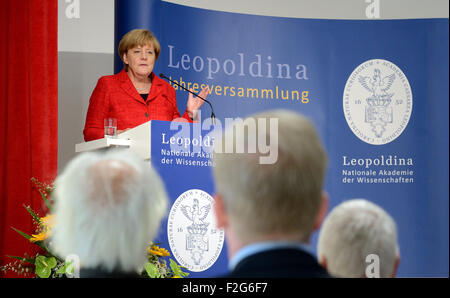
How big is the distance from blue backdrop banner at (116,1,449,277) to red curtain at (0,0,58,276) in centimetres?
163

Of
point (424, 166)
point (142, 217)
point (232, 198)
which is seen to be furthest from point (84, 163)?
point (424, 166)

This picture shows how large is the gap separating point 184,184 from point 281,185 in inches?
116

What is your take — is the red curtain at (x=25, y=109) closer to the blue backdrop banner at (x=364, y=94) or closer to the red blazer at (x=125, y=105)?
the red blazer at (x=125, y=105)

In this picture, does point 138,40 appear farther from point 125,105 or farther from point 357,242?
point 357,242

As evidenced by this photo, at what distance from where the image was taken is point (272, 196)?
41.8 inches

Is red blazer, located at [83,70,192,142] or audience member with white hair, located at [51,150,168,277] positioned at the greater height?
red blazer, located at [83,70,192,142]

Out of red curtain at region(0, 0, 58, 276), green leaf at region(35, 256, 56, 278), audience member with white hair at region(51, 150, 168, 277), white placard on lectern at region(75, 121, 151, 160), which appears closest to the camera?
audience member with white hair at region(51, 150, 168, 277)

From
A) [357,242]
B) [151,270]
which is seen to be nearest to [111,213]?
[357,242]

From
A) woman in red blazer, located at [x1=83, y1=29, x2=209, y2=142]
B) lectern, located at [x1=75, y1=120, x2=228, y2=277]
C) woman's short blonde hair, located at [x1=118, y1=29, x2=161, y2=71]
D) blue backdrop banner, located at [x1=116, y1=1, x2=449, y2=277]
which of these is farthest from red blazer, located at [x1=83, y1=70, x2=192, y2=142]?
blue backdrop banner, located at [x1=116, y1=1, x2=449, y2=277]

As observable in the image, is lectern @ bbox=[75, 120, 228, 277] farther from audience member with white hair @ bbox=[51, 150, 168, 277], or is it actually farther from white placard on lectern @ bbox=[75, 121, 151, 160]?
Answer: audience member with white hair @ bbox=[51, 150, 168, 277]

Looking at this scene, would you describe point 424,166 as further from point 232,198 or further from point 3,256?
point 232,198

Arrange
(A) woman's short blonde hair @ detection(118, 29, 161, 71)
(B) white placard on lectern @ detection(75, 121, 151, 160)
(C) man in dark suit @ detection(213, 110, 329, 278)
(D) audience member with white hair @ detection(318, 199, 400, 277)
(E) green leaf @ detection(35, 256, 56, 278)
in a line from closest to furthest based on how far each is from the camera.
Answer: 1. (C) man in dark suit @ detection(213, 110, 329, 278)
2. (D) audience member with white hair @ detection(318, 199, 400, 277)
3. (E) green leaf @ detection(35, 256, 56, 278)
4. (B) white placard on lectern @ detection(75, 121, 151, 160)
5. (A) woman's short blonde hair @ detection(118, 29, 161, 71)

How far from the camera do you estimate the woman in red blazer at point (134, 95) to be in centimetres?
472

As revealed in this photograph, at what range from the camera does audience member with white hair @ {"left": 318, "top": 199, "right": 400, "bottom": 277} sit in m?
1.44
